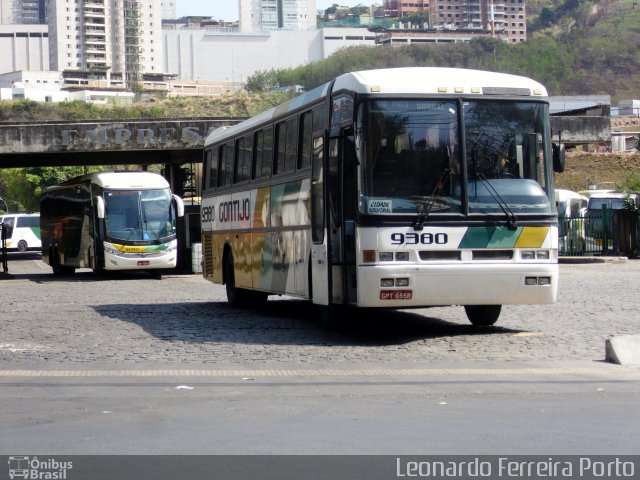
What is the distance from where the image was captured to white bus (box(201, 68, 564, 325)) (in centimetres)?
1293

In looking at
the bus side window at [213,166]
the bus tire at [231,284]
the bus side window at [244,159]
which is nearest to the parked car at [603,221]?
the bus side window at [213,166]

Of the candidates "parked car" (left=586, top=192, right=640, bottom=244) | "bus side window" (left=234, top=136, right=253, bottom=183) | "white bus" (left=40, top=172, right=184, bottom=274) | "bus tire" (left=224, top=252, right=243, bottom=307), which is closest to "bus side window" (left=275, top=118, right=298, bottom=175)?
"bus side window" (left=234, top=136, right=253, bottom=183)

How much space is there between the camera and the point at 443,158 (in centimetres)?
1306

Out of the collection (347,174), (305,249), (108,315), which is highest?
(347,174)

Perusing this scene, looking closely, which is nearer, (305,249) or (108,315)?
(305,249)

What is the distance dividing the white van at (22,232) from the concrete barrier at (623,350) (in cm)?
5609

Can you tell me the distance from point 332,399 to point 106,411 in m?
1.84

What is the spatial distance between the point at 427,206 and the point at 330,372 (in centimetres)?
261

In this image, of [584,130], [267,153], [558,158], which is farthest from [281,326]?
[584,130]

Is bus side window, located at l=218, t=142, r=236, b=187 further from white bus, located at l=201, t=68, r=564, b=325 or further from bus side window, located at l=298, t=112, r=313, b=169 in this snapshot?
white bus, located at l=201, t=68, r=564, b=325
